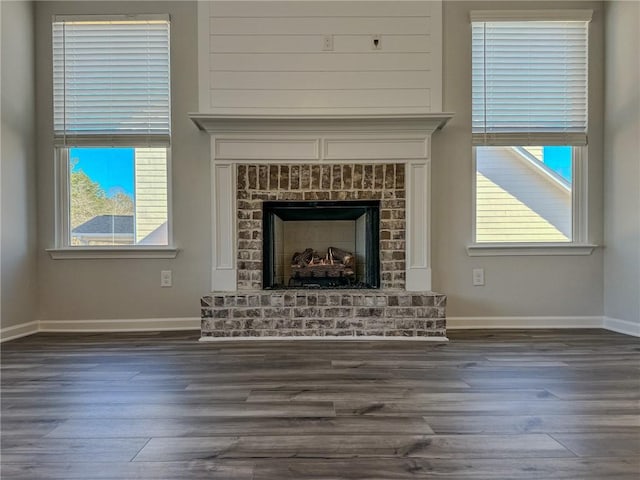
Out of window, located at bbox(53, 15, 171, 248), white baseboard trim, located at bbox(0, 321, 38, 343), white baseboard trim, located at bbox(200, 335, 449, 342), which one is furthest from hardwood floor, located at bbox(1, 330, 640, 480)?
window, located at bbox(53, 15, 171, 248)

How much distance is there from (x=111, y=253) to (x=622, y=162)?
396 centimetres

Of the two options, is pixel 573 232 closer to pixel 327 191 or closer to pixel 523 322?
pixel 523 322

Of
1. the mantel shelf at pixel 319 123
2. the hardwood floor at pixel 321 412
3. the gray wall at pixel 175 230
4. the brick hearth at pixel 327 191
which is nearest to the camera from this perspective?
the hardwood floor at pixel 321 412

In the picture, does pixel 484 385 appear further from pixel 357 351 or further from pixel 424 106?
pixel 424 106

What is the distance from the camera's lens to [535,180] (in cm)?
321

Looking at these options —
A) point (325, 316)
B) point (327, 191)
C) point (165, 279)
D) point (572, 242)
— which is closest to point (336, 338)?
point (325, 316)

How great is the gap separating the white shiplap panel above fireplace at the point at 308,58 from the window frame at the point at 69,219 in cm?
44

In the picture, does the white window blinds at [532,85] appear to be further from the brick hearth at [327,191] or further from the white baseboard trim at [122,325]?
the white baseboard trim at [122,325]

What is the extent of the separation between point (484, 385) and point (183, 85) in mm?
2921

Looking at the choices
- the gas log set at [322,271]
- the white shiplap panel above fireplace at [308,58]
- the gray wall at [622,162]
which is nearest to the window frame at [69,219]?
the white shiplap panel above fireplace at [308,58]

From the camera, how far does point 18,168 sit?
293cm

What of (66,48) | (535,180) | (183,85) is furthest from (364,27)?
(66,48)

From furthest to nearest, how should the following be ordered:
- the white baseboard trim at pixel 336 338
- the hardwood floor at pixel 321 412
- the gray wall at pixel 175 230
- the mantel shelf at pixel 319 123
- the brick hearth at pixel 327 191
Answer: the gray wall at pixel 175 230 → the brick hearth at pixel 327 191 → the mantel shelf at pixel 319 123 → the white baseboard trim at pixel 336 338 → the hardwood floor at pixel 321 412

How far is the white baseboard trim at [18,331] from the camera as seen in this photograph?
278 cm
